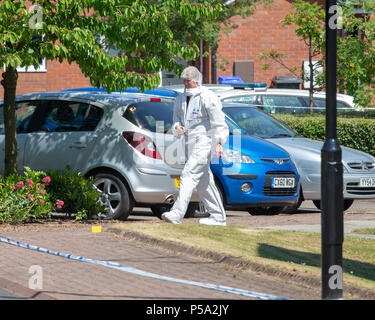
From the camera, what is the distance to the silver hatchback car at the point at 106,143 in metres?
11.6

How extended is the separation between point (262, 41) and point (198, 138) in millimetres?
25852

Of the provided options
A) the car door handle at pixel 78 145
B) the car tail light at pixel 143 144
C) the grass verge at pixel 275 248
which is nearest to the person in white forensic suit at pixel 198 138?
the grass verge at pixel 275 248

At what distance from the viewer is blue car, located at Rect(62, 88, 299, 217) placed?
1247 centimetres

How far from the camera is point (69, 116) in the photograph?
1240cm

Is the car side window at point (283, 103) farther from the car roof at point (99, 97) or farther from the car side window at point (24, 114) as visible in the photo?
the car side window at point (24, 114)

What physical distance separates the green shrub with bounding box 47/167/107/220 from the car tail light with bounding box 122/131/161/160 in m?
0.71


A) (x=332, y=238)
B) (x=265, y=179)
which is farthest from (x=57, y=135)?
(x=332, y=238)

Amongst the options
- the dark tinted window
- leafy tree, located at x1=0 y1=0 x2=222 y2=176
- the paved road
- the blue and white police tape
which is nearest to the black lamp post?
the blue and white police tape

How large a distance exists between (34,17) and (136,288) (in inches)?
189

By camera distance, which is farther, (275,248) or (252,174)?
(252,174)

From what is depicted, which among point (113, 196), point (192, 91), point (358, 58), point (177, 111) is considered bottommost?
point (113, 196)

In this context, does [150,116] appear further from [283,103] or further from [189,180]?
[283,103]

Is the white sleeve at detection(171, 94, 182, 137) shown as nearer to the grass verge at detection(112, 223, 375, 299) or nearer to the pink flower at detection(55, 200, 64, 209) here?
the grass verge at detection(112, 223, 375, 299)

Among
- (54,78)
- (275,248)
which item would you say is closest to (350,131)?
(275,248)
